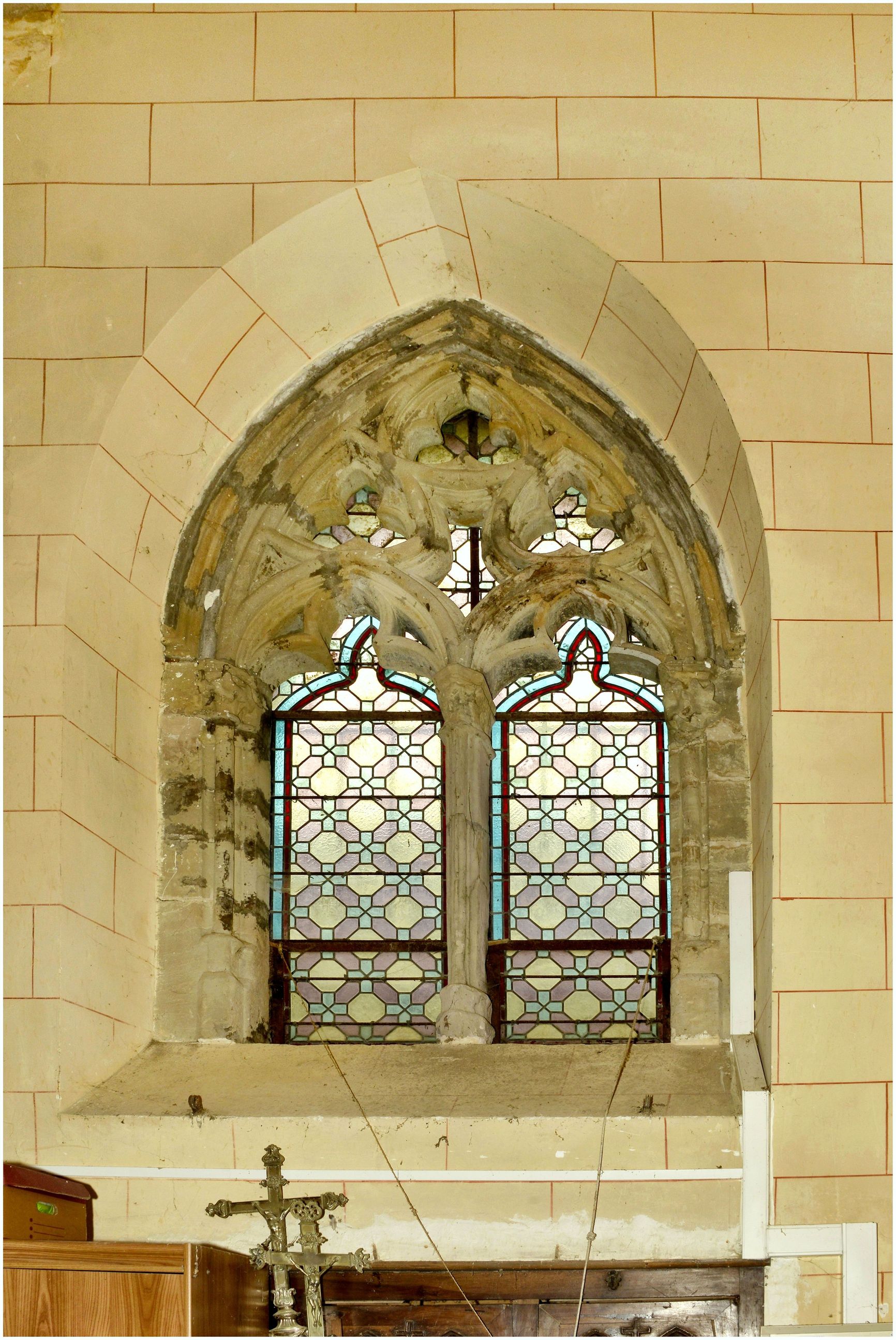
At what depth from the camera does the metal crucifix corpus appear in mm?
4754

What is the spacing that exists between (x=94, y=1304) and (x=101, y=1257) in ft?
0.32

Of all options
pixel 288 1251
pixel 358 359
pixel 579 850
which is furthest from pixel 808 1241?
pixel 358 359

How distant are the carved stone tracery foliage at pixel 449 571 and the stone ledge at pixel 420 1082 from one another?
0.21 m

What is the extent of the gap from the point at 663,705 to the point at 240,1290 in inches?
86.7

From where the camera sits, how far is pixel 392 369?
6.57 meters

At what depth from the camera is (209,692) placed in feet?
20.4

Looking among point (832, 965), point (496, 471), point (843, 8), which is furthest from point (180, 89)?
point (832, 965)

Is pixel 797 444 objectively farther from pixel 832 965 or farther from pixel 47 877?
pixel 47 877

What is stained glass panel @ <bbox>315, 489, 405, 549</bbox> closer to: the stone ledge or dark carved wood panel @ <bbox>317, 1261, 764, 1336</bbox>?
the stone ledge

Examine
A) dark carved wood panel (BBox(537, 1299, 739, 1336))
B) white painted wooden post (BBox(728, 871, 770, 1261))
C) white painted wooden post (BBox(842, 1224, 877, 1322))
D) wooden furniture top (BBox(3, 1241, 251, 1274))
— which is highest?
white painted wooden post (BBox(728, 871, 770, 1261))

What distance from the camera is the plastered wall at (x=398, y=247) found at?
5.59 m

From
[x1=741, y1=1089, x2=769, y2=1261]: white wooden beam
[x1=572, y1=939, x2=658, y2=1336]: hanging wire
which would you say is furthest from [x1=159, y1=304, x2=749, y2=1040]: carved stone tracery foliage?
[x1=741, y1=1089, x2=769, y2=1261]: white wooden beam

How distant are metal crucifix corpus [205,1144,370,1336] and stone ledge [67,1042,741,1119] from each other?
64 centimetres

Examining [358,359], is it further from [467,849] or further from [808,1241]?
[808,1241]
